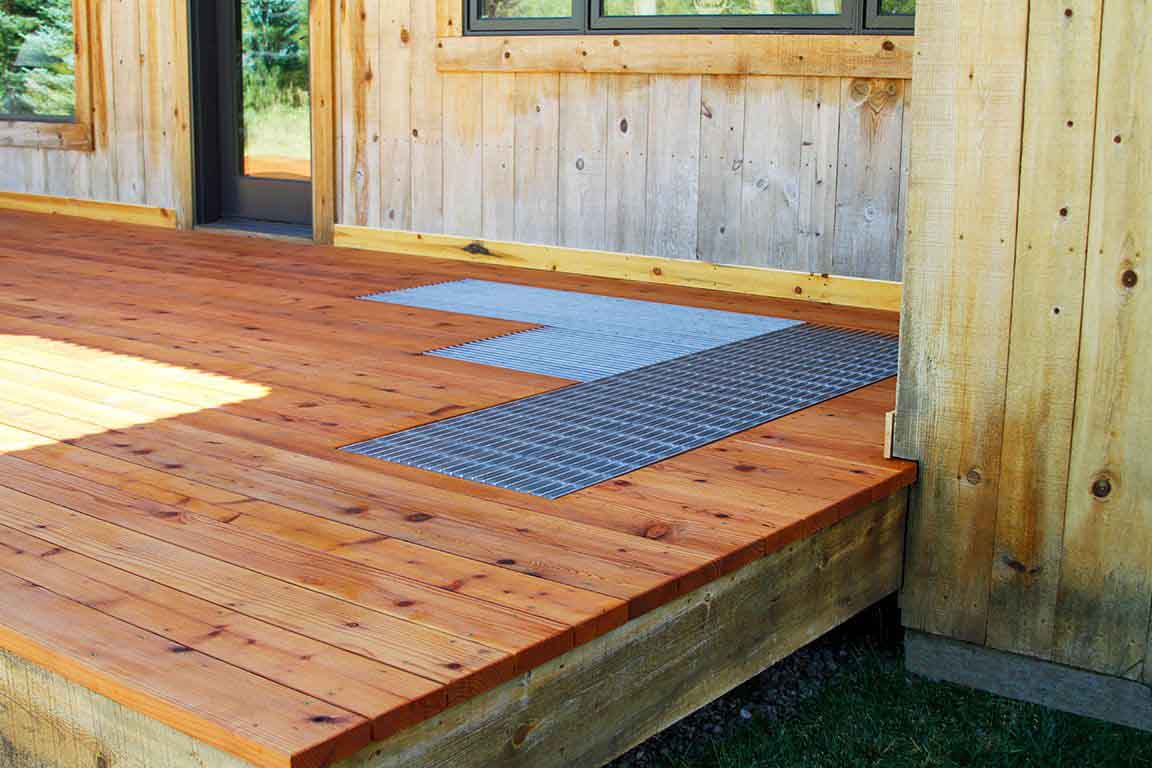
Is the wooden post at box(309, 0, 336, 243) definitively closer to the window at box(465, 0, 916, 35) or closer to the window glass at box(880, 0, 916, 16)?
the window at box(465, 0, 916, 35)

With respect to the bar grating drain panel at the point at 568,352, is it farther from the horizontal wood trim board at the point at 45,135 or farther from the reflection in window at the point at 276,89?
the horizontal wood trim board at the point at 45,135

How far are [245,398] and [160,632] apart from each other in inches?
53.4

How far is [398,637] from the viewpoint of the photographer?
1.74 m

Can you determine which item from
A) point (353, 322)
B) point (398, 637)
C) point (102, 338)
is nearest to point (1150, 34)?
point (398, 637)

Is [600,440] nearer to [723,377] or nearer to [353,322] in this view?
[723,377]

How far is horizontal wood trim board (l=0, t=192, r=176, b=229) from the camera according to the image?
650 cm

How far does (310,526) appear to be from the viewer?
2.18 metres

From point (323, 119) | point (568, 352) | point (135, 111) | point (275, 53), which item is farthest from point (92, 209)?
point (568, 352)

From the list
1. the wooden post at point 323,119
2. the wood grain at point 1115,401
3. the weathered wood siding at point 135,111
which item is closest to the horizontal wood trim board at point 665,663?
the wood grain at point 1115,401

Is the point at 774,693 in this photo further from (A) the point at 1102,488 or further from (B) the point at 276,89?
(B) the point at 276,89

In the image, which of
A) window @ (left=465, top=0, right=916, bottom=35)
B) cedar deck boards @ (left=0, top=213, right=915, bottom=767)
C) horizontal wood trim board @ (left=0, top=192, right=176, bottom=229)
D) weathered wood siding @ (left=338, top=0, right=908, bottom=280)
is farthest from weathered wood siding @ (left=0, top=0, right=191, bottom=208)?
cedar deck boards @ (left=0, top=213, right=915, bottom=767)

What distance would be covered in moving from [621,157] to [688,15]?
550mm

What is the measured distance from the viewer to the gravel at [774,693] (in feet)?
8.28

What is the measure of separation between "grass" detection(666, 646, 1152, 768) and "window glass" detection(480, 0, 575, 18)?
3.04 metres
